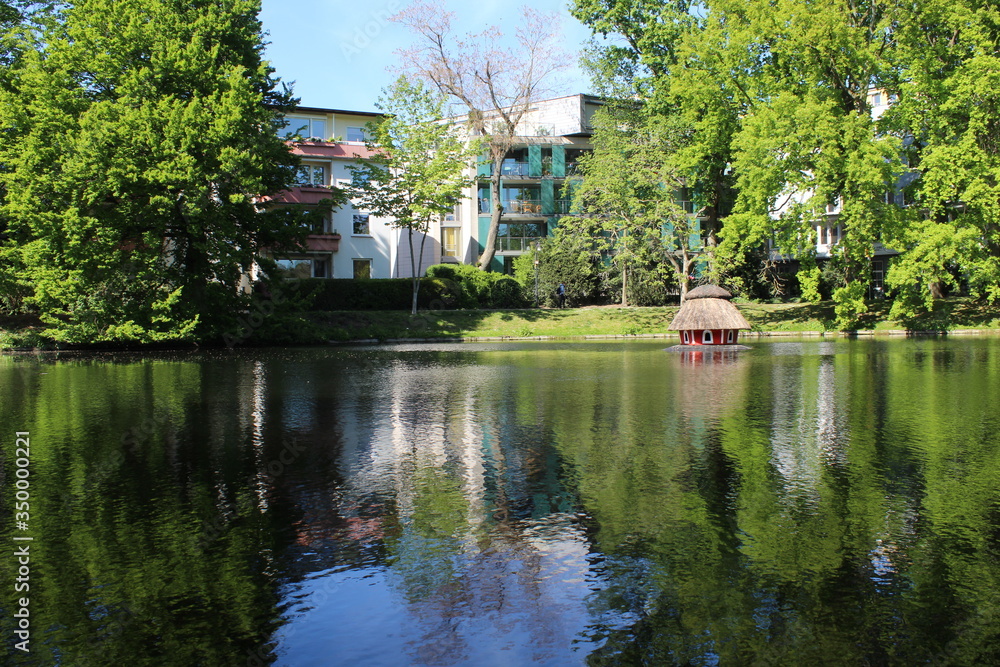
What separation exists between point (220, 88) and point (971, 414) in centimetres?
2857

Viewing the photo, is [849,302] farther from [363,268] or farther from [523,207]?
[363,268]

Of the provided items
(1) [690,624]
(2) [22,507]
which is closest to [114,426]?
(2) [22,507]

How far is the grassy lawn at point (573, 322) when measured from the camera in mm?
39656

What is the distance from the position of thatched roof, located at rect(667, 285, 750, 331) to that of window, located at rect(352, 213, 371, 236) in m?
32.3

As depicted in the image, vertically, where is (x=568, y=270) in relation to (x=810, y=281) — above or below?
above

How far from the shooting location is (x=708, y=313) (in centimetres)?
3188

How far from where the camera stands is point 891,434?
11047 millimetres

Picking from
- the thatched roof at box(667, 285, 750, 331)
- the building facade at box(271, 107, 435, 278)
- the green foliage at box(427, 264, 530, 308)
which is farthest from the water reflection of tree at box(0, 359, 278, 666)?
the building facade at box(271, 107, 435, 278)

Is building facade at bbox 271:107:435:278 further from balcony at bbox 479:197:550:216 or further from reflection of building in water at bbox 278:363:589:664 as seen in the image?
reflection of building in water at bbox 278:363:589:664

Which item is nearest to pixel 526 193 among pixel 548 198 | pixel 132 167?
pixel 548 198

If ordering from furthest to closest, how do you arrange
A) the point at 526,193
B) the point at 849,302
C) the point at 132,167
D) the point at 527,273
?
the point at 526,193 < the point at 527,273 < the point at 849,302 < the point at 132,167

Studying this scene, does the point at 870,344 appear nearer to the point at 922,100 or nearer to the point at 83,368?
the point at 922,100

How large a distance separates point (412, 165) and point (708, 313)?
2121 centimetres

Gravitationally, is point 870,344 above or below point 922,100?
below
